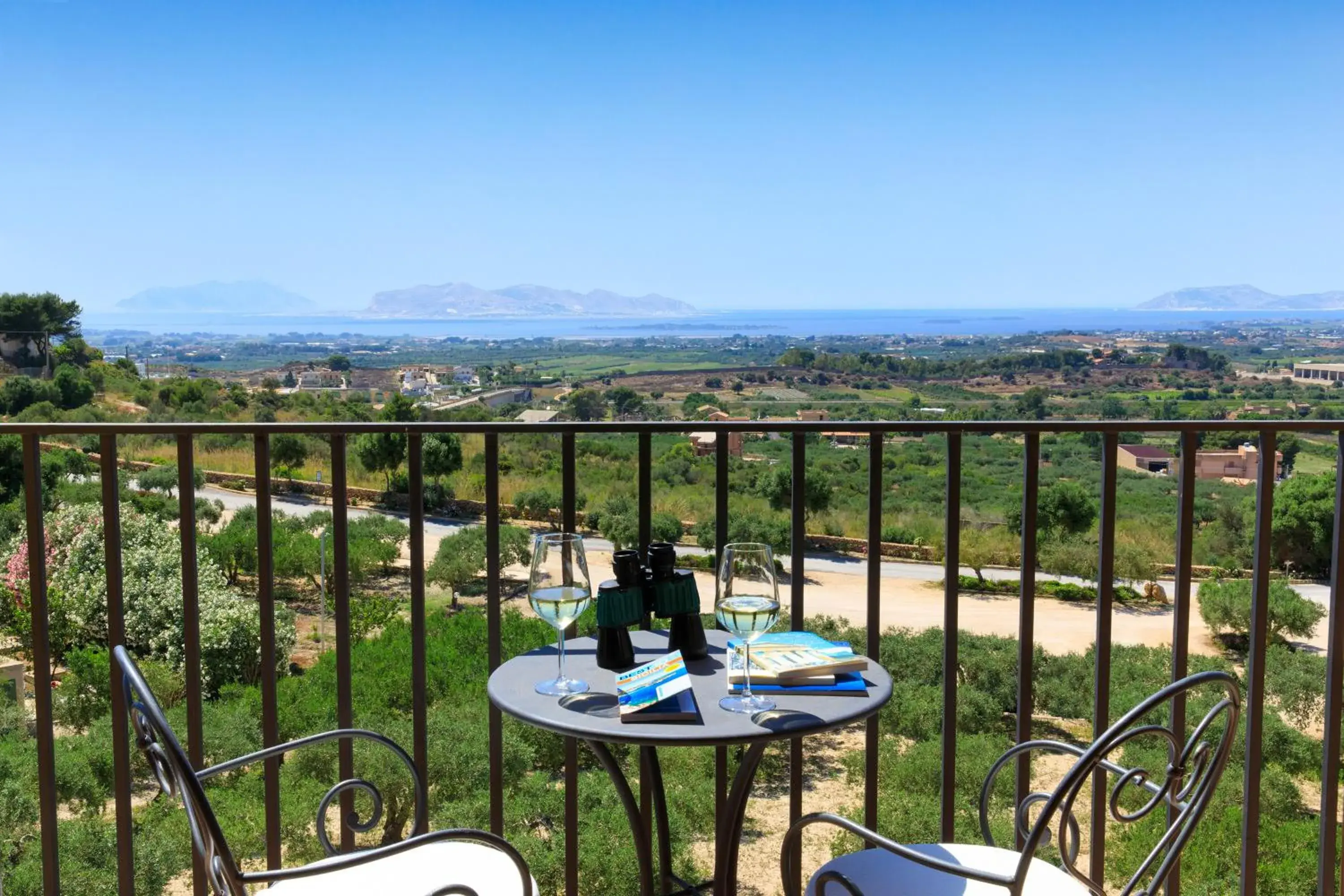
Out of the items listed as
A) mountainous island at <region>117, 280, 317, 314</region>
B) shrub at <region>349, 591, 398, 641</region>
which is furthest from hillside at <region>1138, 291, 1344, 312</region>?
mountainous island at <region>117, 280, 317, 314</region>

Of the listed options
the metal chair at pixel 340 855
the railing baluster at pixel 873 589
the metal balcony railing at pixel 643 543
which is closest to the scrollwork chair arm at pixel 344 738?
the metal chair at pixel 340 855

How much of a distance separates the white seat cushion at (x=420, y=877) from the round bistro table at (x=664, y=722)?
0.23 metres

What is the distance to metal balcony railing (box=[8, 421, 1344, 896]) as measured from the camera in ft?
6.40

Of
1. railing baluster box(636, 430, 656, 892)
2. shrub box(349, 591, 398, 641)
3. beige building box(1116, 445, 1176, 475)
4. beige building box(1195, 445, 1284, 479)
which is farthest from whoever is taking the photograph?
beige building box(1116, 445, 1176, 475)

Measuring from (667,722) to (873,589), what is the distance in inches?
27.7

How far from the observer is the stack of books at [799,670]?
5.10ft

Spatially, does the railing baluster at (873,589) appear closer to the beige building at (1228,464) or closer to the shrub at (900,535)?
the beige building at (1228,464)

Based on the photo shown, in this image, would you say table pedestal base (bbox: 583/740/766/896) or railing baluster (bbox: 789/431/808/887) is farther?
railing baluster (bbox: 789/431/808/887)

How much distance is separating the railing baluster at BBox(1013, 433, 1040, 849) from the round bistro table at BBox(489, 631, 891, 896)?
44cm

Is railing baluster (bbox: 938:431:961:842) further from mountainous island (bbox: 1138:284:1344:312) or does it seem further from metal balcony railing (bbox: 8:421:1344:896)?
mountainous island (bbox: 1138:284:1344:312)

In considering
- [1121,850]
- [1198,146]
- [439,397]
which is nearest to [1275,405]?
[1121,850]

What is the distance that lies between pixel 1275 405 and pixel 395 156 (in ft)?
170

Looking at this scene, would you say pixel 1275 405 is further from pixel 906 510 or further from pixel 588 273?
pixel 588 273

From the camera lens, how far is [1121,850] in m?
7.39
